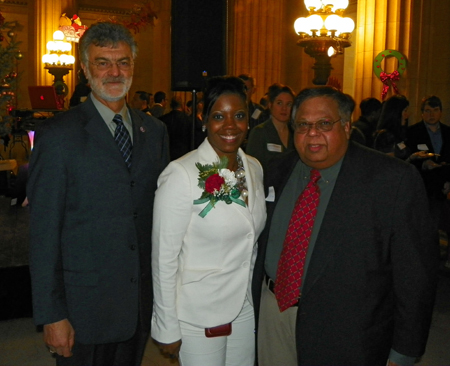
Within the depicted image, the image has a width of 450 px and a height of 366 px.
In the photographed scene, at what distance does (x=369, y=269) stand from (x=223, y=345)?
2.27 feet

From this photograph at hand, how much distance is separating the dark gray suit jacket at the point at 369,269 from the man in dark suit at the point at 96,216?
73cm

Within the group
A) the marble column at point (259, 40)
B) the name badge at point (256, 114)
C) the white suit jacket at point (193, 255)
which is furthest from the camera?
the marble column at point (259, 40)

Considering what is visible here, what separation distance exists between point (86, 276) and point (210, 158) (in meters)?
0.71

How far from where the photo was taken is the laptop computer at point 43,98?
33.4 feet

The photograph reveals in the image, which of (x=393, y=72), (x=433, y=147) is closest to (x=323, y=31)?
(x=393, y=72)

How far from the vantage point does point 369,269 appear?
2.19 meters

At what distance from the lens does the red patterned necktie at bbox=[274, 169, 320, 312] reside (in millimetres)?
2299

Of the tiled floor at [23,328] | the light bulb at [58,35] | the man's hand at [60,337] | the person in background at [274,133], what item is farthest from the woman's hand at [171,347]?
the light bulb at [58,35]

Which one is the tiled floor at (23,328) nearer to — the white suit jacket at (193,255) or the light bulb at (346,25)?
the white suit jacket at (193,255)

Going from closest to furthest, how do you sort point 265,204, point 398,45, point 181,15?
point 265,204 < point 181,15 < point 398,45

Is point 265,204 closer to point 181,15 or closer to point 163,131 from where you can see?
point 163,131

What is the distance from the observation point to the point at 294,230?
2.34 metres

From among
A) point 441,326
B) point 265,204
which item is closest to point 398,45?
point 441,326

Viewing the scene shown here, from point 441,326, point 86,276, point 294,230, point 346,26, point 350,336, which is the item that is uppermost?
point 346,26
